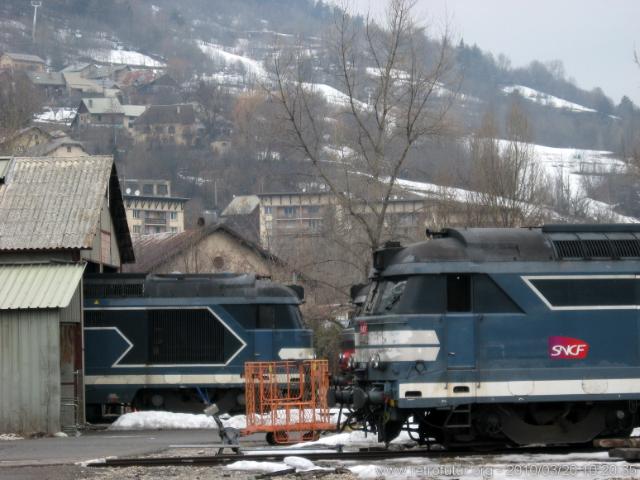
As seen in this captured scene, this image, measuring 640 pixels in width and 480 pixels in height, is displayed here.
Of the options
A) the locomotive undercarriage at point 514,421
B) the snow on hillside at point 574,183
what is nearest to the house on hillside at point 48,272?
the locomotive undercarriage at point 514,421

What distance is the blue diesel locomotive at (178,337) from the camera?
97.3 feet

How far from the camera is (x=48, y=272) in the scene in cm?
2727

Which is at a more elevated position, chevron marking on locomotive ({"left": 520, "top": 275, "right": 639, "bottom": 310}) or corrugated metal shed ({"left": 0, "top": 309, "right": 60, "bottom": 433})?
chevron marking on locomotive ({"left": 520, "top": 275, "right": 639, "bottom": 310})

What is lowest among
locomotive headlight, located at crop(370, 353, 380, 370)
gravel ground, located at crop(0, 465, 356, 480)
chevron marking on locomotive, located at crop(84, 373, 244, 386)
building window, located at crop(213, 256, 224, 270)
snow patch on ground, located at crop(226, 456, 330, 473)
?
gravel ground, located at crop(0, 465, 356, 480)

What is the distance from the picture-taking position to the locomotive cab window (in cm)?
1853

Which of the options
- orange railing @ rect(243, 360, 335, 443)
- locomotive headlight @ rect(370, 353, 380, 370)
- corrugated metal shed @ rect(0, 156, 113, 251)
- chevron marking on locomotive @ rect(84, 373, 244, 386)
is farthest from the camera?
chevron marking on locomotive @ rect(84, 373, 244, 386)

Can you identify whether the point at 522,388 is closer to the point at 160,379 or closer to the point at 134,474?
the point at 134,474

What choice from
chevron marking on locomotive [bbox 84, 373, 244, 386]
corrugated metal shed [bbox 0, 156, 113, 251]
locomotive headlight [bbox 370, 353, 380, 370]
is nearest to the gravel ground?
locomotive headlight [bbox 370, 353, 380, 370]

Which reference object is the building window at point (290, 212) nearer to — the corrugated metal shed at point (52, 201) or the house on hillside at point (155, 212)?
the house on hillside at point (155, 212)

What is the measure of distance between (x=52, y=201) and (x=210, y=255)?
27607 mm

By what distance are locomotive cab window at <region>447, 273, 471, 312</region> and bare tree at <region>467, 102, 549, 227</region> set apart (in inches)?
1053

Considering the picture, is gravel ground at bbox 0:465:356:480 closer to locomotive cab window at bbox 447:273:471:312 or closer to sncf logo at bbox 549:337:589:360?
locomotive cab window at bbox 447:273:471:312

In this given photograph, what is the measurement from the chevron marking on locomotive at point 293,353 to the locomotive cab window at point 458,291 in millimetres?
11902

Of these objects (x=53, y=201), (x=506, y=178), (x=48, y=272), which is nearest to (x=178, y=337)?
(x=48, y=272)
